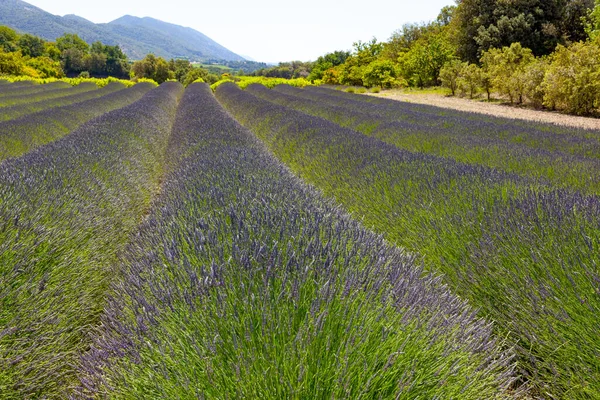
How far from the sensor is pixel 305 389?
38.1 inches

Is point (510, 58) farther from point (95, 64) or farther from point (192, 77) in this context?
point (95, 64)

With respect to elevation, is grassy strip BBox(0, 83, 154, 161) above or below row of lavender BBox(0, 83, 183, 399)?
below

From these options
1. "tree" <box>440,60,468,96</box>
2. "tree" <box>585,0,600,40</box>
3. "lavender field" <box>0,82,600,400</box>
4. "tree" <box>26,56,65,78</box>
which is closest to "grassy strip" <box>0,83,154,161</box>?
"lavender field" <box>0,82,600,400</box>

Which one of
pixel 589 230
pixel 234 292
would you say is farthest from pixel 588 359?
pixel 234 292

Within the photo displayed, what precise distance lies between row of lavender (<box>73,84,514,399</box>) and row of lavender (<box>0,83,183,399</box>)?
35 centimetres

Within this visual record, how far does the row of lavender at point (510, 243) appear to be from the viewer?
1.54m

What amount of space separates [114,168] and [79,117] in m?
5.94

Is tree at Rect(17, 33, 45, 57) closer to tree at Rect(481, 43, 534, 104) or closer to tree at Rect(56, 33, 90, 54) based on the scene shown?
tree at Rect(56, 33, 90, 54)

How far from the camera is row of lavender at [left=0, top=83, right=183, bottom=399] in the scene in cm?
151

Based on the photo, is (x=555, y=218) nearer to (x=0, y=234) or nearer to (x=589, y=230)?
(x=589, y=230)

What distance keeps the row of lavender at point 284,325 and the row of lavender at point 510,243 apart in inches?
13.9

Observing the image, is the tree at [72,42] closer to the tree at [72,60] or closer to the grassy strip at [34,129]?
the tree at [72,60]

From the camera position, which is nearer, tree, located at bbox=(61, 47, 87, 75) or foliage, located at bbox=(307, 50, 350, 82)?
foliage, located at bbox=(307, 50, 350, 82)

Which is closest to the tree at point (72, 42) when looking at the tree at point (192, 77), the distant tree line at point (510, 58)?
the tree at point (192, 77)
